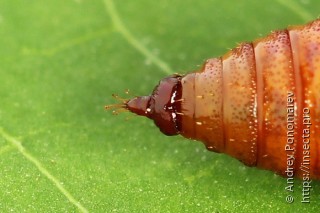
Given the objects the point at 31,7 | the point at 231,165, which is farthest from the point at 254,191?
the point at 31,7

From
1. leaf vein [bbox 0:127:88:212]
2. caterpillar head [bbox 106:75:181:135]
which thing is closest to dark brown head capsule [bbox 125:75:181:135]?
caterpillar head [bbox 106:75:181:135]

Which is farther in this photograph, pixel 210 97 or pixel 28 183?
pixel 28 183

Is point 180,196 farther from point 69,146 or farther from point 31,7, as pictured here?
point 31,7

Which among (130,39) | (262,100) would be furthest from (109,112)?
(262,100)

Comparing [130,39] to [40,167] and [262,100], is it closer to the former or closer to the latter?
[40,167]

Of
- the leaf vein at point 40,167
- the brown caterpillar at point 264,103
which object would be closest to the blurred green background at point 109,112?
the leaf vein at point 40,167

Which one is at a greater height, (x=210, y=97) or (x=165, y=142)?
(x=210, y=97)
